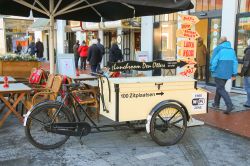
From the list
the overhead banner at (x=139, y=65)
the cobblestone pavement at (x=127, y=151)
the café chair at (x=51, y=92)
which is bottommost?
the cobblestone pavement at (x=127, y=151)

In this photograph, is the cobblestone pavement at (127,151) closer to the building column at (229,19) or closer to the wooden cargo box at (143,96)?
the wooden cargo box at (143,96)

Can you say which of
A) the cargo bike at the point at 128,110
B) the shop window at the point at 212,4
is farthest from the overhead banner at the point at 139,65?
the shop window at the point at 212,4

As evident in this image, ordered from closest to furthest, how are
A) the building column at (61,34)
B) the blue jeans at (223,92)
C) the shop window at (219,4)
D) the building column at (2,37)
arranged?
the blue jeans at (223,92), the shop window at (219,4), the building column at (61,34), the building column at (2,37)

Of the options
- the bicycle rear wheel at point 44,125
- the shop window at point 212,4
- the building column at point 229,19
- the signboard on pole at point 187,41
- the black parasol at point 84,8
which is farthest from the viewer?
the shop window at point 212,4

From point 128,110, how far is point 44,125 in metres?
1.25

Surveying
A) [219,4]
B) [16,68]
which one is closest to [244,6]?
[219,4]

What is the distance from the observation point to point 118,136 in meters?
5.76

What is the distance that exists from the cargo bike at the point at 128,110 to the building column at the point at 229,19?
5176mm

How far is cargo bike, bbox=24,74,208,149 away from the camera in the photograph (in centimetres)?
481

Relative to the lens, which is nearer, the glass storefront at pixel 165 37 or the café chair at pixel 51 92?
the café chair at pixel 51 92

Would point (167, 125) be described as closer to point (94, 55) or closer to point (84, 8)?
point (84, 8)

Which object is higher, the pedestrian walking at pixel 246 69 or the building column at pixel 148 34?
the building column at pixel 148 34

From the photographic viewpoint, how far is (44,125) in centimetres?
476

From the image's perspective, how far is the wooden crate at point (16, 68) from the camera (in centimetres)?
973
